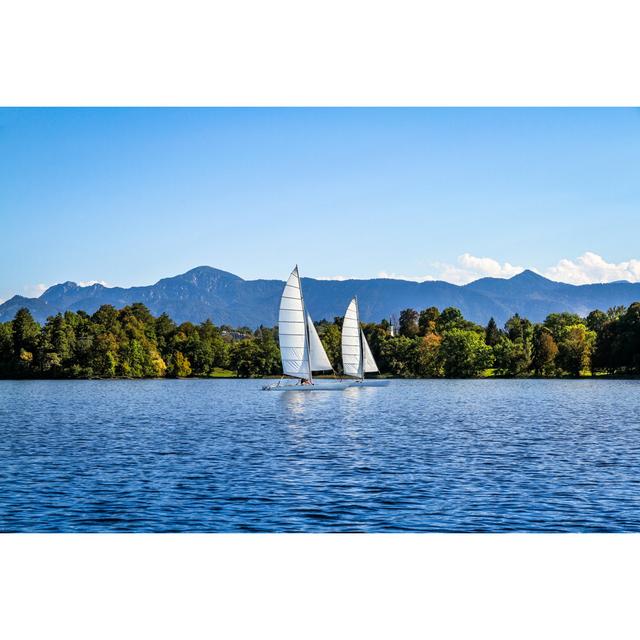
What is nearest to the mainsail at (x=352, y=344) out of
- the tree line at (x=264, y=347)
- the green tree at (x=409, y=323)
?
the tree line at (x=264, y=347)

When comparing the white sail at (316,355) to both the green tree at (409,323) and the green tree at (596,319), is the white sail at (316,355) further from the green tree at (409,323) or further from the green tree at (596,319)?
the green tree at (409,323)

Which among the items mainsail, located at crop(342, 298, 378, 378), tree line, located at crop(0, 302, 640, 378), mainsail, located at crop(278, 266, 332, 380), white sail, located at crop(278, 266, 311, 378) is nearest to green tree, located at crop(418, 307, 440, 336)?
tree line, located at crop(0, 302, 640, 378)

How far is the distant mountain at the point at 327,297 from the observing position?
5069 centimetres

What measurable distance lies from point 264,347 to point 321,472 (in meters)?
57.1

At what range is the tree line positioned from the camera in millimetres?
66750

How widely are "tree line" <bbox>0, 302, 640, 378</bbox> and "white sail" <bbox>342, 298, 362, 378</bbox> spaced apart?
9062 millimetres

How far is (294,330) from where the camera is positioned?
4262 centimetres
